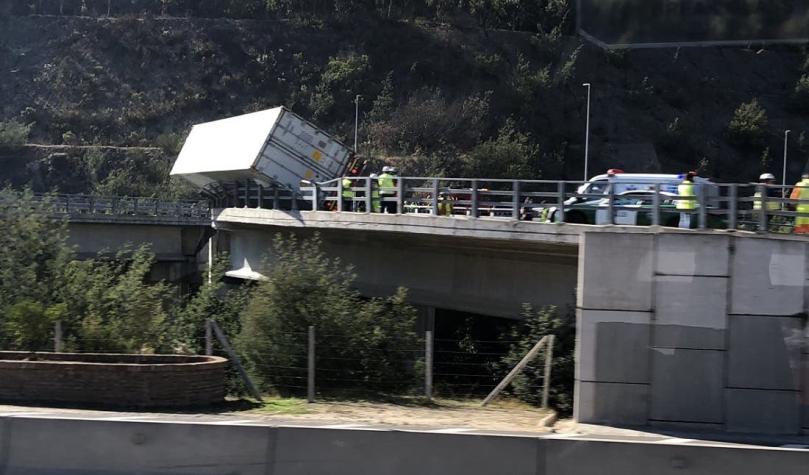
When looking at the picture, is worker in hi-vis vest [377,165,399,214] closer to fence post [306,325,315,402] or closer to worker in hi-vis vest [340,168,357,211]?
worker in hi-vis vest [340,168,357,211]

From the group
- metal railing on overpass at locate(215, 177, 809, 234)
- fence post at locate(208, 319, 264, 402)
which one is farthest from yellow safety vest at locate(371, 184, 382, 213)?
fence post at locate(208, 319, 264, 402)

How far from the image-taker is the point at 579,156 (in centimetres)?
7769

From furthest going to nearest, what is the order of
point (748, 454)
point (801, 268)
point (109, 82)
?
point (109, 82)
point (801, 268)
point (748, 454)

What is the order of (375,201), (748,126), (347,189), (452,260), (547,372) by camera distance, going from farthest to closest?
(748,126), (347,189), (375,201), (452,260), (547,372)

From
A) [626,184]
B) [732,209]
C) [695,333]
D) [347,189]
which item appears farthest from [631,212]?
[347,189]

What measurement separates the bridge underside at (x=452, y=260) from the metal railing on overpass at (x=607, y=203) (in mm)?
630

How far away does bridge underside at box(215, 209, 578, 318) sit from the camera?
67.4ft

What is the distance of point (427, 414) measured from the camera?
15180mm

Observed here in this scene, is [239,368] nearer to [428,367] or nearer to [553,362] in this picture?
[428,367]

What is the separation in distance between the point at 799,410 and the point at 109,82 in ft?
257

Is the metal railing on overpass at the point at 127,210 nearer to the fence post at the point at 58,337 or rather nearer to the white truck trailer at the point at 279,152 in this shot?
the white truck trailer at the point at 279,152

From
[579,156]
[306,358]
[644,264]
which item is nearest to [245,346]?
[306,358]

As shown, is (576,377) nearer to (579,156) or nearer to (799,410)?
(799,410)

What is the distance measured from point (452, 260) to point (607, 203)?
485 centimetres
